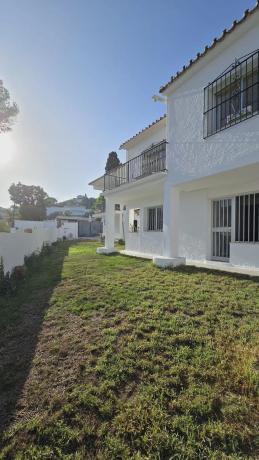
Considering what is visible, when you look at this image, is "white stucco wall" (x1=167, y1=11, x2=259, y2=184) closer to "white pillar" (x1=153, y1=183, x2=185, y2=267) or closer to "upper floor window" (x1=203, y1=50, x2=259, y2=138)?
"upper floor window" (x1=203, y1=50, x2=259, y2=138)

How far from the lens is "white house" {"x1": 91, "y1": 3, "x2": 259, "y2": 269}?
6.03 metres

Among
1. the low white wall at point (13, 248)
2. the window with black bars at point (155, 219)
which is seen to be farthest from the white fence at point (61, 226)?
the low white wall at point (13, 248)

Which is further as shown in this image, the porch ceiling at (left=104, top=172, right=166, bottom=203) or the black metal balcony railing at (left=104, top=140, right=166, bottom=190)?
the black metal balcony railing at (left=104, top=140, right=166, bottom=190)

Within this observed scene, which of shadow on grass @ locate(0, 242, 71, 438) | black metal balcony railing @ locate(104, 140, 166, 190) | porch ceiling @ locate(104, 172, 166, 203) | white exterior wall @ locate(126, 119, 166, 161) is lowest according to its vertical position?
shadow on grass @ locate(0, 242, 71, 438)

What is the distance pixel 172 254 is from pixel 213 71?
18.1 ft

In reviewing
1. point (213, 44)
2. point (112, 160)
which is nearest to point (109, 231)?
point (213, 44)

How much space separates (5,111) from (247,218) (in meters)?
12.8

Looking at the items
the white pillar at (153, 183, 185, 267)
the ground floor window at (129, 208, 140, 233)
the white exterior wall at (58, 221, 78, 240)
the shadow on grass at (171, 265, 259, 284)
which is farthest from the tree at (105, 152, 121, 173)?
the shadow on grass at (171, 265, 259, 284)

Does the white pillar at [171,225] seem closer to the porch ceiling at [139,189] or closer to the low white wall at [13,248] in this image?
the porch ceiling at [139,189]

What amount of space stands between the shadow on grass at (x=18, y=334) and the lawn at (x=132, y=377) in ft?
0.06

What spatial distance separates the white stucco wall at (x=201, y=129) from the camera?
19.0ft

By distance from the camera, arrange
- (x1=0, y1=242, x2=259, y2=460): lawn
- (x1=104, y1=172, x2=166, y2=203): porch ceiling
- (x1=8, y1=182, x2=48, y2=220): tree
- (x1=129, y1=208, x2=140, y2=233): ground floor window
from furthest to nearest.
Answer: (x1=8, y1=182, x2=48, y2=220): tree
(x1=129, y1=208, x2=140, y2=233): ground floor window
(x1=104, y1=172, x2=166, y2=203): porch ceiling
(x1=0, y1=242, x2=259, y2=460): lawn

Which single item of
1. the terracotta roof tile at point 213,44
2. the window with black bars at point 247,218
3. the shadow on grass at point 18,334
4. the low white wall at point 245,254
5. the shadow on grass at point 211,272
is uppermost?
the terracotta roof tile at point 213,44

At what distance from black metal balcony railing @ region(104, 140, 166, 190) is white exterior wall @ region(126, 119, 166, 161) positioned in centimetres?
82
